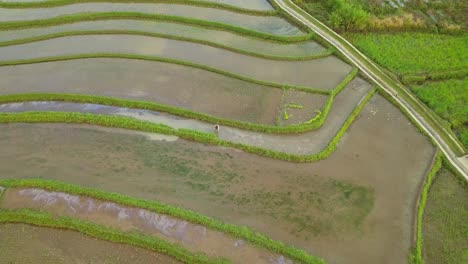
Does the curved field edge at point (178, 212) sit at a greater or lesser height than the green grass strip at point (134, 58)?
lesser

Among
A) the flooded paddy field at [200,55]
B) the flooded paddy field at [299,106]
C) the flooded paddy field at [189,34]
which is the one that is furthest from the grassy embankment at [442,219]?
the flooded paddy field at [189,34]

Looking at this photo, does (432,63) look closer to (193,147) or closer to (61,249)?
(193,147)

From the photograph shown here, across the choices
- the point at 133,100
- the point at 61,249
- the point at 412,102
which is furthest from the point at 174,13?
the point at 61,249

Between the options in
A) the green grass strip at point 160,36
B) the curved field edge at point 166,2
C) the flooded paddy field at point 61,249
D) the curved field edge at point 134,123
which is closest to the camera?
the flooded paddy field at point 61,249

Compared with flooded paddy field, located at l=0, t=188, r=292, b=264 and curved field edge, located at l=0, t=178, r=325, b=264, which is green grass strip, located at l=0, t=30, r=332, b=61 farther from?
flooded paddy field, located at l=0, t=188, r=292, b=264

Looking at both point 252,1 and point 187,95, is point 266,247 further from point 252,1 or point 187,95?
point 252,1

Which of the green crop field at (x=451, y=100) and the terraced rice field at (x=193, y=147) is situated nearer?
the terraced rice field at (x=193, y=147)

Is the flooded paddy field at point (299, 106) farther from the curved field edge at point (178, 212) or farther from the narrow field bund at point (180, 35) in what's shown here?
the curved field edge at point (178, 212)
